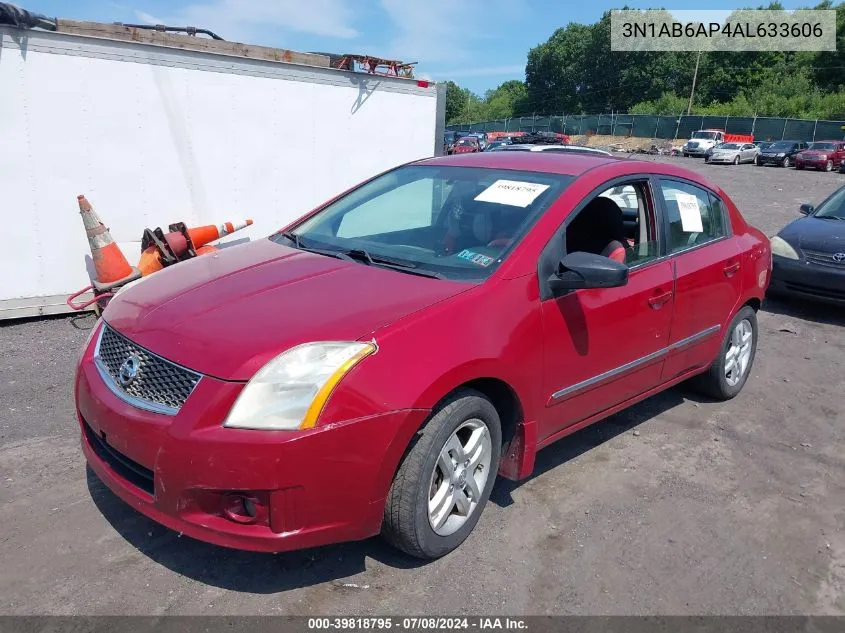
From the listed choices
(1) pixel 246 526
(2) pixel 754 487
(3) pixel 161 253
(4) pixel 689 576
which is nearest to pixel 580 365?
(4) pixel 689 576

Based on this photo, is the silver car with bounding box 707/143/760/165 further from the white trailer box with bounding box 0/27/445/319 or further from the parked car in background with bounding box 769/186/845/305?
the white trailer box with bounding box 0/27/445/319

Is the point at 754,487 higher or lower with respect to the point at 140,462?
lower

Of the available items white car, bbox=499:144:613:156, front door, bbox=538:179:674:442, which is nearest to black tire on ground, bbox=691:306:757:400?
front door, bbox=538:179:674:442

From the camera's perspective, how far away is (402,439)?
2553mm

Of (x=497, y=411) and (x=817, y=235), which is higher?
(x=817, y=235)

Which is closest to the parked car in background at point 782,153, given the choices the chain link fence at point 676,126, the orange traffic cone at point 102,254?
the chain link fence at point 676,126

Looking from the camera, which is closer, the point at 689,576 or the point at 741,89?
the point at 689,576

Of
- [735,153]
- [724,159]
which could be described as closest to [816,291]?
[724,159]

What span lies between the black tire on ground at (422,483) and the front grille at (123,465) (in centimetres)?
92

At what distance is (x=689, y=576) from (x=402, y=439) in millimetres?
1463

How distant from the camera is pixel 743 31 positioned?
66.2 meters

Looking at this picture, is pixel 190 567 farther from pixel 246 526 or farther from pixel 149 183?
pixel 149 183

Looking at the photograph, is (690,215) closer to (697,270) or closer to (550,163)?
(697,270)

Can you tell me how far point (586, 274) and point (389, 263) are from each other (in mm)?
930
